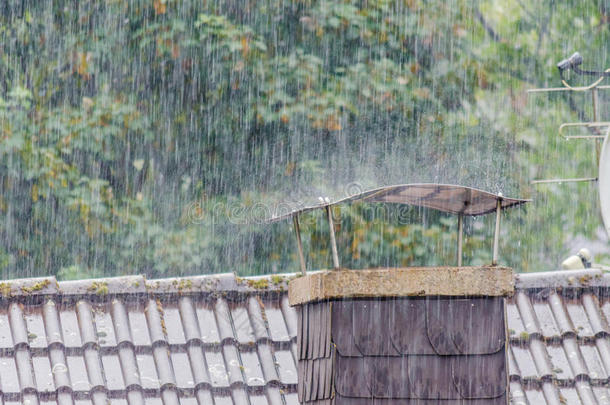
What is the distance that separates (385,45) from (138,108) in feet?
11.4

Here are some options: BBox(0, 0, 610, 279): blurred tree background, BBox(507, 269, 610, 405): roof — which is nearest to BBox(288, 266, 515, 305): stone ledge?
BBox(507, 269, 610, 405): roof

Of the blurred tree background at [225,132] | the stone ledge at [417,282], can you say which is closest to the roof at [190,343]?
the stone ledge at [417,282]

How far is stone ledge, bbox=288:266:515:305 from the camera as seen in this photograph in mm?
3533

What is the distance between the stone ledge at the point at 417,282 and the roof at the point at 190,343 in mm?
1045

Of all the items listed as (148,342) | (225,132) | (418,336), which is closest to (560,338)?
(418,336)

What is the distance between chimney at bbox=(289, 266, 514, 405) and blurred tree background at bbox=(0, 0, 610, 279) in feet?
28.5

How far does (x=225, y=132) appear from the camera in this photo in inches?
521

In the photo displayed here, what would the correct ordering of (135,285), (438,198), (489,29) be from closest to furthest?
(438,198) → (135,285) → (489,29)

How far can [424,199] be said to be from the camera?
3.89 meters

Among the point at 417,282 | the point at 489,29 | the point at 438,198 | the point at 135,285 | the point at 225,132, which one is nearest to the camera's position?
the point at 417,282

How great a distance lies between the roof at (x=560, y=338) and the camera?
15.3 ft

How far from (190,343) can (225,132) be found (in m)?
8.81

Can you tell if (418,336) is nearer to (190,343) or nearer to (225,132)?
(190,343)

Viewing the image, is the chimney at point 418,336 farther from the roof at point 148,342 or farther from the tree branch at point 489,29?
the tree branch at point 489,29
